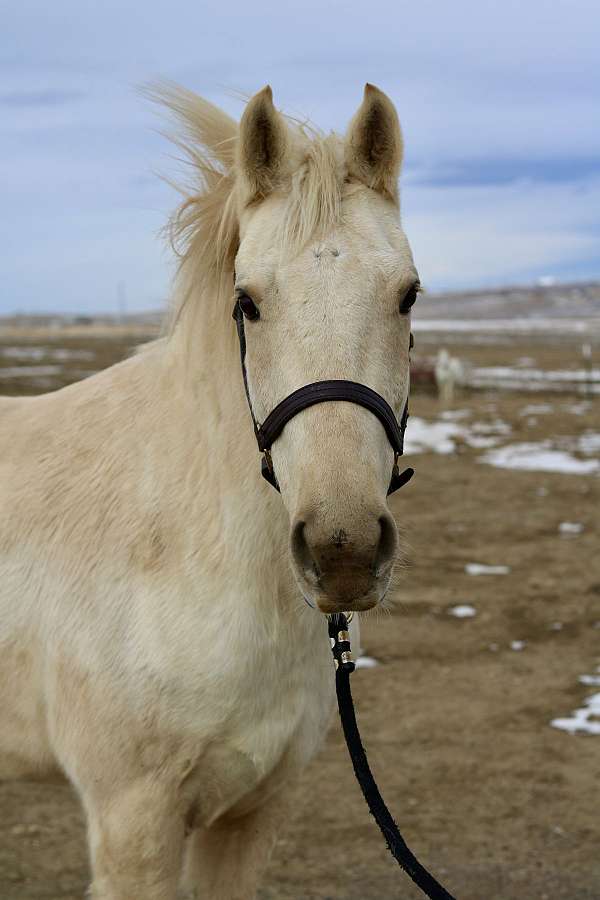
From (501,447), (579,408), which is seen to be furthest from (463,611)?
(579,408)

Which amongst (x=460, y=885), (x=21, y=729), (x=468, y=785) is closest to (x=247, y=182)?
(x=21, y=729)

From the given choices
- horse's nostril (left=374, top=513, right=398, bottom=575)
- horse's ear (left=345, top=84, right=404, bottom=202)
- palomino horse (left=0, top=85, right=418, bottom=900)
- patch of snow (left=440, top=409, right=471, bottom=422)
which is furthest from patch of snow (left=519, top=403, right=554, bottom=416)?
horse's nostril (left=374, top=513, right=398, bottom=575)

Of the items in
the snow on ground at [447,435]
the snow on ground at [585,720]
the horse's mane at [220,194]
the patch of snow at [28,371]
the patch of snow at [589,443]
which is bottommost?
the snow on ground at [447,435]

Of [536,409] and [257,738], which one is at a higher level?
[257,738]

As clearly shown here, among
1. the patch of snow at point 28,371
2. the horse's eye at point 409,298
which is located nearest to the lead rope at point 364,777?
the horse's eye at point 409,298

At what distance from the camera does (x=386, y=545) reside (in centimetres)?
205

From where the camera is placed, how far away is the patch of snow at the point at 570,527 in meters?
10.2

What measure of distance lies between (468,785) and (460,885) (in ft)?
3.03

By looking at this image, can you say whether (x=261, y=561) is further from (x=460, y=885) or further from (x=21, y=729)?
(x=460, y=885)

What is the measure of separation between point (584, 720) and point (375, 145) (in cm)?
454

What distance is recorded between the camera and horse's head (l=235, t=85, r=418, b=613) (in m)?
2.00

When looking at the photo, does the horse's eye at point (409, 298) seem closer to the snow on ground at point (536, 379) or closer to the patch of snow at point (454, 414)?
the patch of snow at point (454, 414)

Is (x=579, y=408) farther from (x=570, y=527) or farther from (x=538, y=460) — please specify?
(x=570, y=527)

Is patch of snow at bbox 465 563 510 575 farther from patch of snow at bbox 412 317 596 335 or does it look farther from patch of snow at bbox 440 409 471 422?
patch of snow at bbox 412 317 596 335
